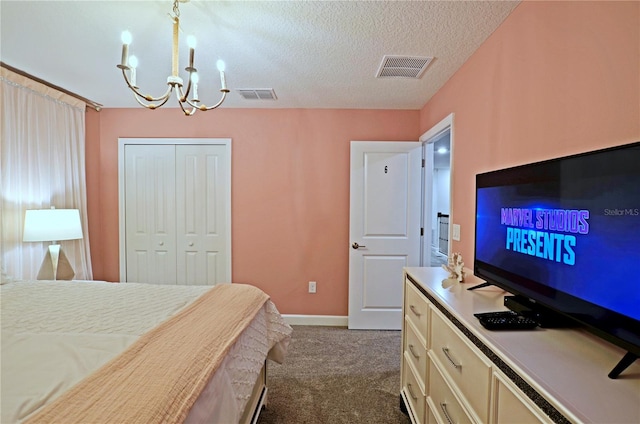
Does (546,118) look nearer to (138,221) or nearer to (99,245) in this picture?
(138,221)

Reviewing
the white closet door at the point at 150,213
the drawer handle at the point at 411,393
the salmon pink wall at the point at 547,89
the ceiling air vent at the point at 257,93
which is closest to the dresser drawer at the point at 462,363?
the drawer handle at the point at 411,393

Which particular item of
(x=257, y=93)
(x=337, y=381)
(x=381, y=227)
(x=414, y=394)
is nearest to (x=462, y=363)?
(x=414, y=394)

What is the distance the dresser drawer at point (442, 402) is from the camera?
1.08 metres

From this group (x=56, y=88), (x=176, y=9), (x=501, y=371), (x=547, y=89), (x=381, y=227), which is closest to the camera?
(x=501, y=371)

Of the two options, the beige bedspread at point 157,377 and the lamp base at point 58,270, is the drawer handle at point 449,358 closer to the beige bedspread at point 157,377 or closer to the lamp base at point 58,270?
the beige bedspread at point 157,377

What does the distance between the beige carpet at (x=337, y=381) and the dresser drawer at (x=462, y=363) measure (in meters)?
0.87

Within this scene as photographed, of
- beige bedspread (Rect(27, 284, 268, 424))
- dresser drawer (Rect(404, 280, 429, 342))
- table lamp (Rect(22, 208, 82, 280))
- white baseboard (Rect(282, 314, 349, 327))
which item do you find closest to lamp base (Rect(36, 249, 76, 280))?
table lamp (Rect(22, 208, 82, 280))

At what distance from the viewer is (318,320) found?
3.21 metres

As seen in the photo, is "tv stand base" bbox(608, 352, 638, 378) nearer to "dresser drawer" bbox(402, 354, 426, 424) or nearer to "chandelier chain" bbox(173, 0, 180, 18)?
"dresser drawer" bbox(402, 354, 426, 424)

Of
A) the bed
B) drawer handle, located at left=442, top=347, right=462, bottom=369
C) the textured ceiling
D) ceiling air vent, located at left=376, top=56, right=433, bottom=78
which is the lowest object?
drawer handle, located at left=442, top=347, right=462, bottom=369

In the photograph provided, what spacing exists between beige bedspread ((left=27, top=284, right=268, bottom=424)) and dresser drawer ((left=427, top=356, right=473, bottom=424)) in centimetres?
95

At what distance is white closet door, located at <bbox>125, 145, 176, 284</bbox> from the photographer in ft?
10.5

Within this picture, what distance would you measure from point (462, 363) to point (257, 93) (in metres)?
2.71

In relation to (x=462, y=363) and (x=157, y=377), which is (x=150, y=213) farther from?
(x=462, y=363)
